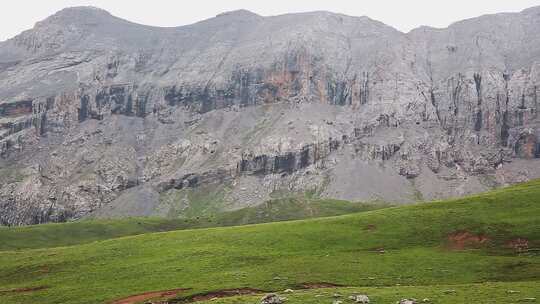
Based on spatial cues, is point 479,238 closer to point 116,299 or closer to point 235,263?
point 235,263

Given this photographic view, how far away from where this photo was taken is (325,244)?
76.8 meters

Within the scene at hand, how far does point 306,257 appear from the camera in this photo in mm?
69688

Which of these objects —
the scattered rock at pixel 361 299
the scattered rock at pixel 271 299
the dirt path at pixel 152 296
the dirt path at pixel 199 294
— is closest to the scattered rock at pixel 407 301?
the scattered rock at pixel 361 299

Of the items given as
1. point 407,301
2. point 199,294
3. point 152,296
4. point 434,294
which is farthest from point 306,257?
point 407,301

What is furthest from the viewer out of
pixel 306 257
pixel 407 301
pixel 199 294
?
pixel 306 257

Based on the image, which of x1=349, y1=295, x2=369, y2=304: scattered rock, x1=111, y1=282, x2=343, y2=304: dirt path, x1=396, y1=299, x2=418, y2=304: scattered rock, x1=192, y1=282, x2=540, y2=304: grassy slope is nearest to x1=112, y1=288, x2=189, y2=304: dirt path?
x1=111, y1=282, x2=343, y2=304: dirt path

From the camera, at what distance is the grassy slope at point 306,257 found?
2346 inches

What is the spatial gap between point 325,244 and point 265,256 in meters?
9.49

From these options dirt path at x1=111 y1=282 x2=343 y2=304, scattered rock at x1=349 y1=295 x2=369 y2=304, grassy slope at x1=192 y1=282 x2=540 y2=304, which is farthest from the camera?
dirt path at x1=111 y1=282 x2=343 y2=304

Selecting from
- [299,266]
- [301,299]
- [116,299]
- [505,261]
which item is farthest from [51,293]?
[505,261]

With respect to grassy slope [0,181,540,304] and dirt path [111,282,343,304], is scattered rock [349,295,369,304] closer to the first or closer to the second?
grassy slope [0,181,540,304]

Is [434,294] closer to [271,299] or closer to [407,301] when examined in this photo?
[407,301]

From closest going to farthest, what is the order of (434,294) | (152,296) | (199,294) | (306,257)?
(434,294)
(199,294)
(152,296)
(306,257)

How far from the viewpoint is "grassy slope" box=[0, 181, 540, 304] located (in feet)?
196
